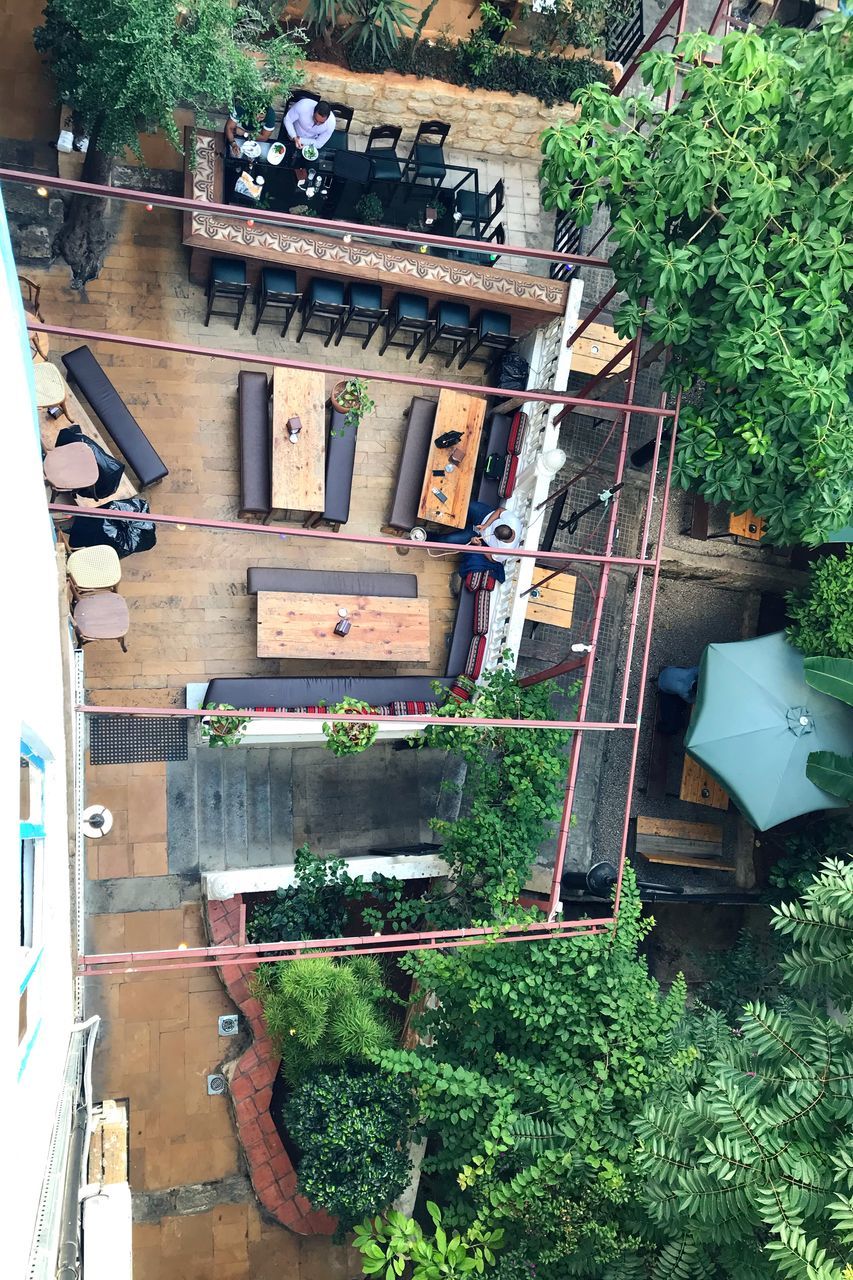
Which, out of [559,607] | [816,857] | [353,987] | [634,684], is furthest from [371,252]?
[816,857]

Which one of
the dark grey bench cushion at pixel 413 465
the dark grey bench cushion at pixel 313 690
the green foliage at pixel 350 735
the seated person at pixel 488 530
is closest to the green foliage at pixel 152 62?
the dark grey bench cushion at pixel 413 465

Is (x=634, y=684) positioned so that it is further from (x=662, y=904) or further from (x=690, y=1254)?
(x=690, y=1254)

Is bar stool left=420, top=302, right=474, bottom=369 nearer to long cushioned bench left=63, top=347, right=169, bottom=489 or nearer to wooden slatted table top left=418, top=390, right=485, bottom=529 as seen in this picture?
wooden slatted table top left=418, top=390, right=485, bottom=529

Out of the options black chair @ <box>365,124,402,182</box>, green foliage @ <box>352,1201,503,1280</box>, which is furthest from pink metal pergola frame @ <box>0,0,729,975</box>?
black chair @ <box>365,124,402,182</box>

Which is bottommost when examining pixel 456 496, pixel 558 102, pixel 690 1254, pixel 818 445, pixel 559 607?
pixel 690 1254

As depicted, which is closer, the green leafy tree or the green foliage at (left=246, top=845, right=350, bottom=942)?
the green leafy tree

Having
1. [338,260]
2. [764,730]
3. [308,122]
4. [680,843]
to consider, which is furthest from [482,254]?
[680,843]

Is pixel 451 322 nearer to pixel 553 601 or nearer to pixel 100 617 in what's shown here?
pixel 553 601
